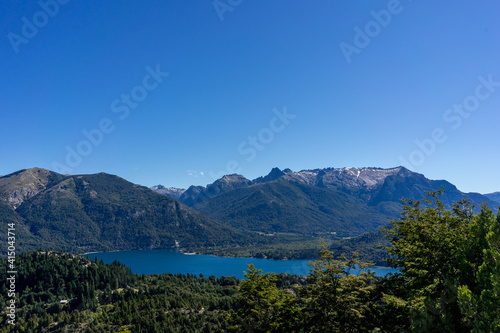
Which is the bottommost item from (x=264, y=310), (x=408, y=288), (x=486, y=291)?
(x=264, y=310)

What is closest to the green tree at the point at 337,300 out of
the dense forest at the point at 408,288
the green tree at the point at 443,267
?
the dense forest at the point at 408,288

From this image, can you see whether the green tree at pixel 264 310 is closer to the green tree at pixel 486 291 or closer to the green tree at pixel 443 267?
the green tree at pixel 443 267

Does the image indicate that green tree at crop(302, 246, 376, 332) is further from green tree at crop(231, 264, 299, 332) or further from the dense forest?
green tree at crop(231, 264, 299, 332)

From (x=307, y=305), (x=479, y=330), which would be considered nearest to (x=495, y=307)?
(x=479, y=330)

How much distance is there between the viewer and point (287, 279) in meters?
149

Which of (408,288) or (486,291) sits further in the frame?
(408,288)

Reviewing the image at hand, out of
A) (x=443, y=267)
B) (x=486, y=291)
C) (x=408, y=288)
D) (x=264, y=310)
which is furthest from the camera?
(x=264, y=310)

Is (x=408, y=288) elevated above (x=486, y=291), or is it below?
below

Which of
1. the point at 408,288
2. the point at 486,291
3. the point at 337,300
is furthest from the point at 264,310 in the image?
the point at 486,291

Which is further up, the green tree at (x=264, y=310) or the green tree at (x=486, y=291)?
the green tree at (x=486, y=291)

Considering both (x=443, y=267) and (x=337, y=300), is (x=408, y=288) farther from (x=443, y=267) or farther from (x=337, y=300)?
(x=337, y=300)

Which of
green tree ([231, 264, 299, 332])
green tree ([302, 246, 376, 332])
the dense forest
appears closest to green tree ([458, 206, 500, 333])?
the dense forest

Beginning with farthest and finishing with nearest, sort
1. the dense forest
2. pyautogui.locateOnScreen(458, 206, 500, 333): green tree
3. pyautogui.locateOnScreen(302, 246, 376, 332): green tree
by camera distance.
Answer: pyautogui.locateOnScreen(302, 246, 376, 332): green tree
the dense forest
pyautogui.locateOnScreen(458, 206, 500, 333): green tree

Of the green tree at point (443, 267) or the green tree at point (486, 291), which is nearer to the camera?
the green tree at point (486, 291)
